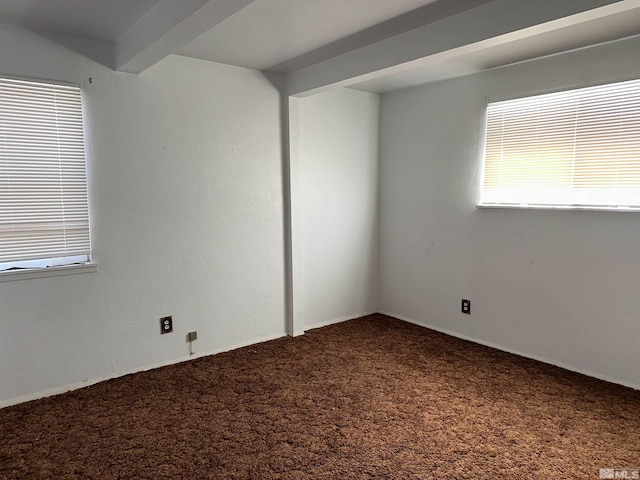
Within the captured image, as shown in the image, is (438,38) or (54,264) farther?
(54,264)

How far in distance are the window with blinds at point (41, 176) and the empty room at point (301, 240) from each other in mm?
13

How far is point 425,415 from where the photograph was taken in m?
2.52

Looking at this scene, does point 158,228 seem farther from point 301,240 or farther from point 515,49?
point 515,49

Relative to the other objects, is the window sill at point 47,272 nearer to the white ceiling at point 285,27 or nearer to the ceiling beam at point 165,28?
the ceiling beam at point 165,28

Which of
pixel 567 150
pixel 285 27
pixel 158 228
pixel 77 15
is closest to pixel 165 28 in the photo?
pixel 77 15

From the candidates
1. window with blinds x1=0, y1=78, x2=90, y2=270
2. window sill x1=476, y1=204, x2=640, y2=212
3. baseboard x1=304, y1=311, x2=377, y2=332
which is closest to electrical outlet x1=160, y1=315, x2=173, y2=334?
window with blinds x1=0, y1=78, x2=90, y2=270

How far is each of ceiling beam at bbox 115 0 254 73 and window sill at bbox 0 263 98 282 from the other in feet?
4.51

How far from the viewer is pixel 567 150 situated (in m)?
3.08

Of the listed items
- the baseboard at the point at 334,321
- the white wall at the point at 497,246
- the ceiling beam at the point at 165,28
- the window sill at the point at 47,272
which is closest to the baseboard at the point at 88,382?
the baseboard at the point at 334,321

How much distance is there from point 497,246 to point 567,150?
0.91 metres

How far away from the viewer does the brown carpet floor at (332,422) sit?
2.06m

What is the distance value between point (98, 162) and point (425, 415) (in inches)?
106

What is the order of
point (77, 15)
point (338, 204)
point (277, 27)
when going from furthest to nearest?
point (338, 204) → point (277, 27) → point (77, 15)

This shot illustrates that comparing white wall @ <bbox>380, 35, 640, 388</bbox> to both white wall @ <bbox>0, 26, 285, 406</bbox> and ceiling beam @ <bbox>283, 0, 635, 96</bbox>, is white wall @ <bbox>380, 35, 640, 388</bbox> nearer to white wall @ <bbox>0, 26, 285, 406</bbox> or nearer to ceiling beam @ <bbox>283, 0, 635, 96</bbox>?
ceiling beam @ <bbox>283, 0, 635, 96</bbox>
